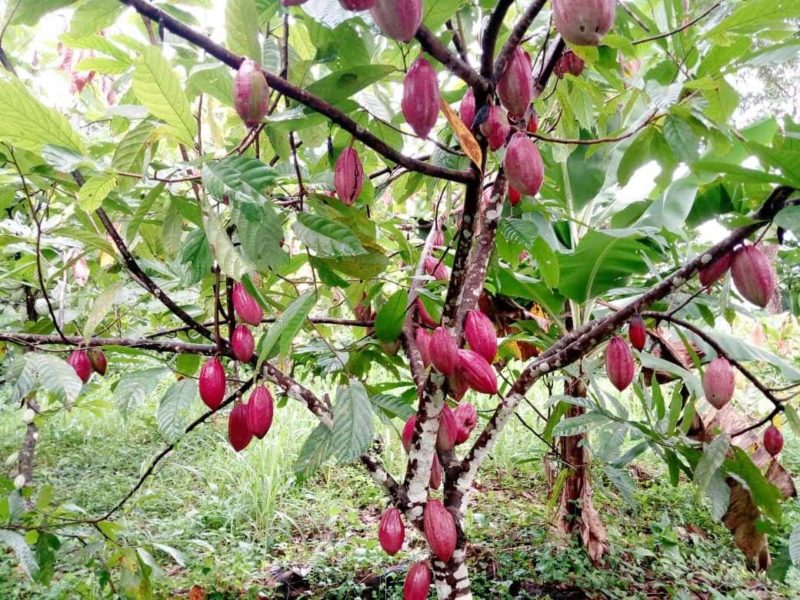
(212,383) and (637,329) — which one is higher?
(637,329)

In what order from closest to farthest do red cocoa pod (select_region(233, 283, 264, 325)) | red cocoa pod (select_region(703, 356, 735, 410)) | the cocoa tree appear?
the cocoa tree < red cocoa pod (select_region(233, 283, 264, 325)) < red cocoa pod (select_region(703, 356, 735, 410))

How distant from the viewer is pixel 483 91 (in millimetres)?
615

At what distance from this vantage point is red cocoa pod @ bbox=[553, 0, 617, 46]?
50 centimetres

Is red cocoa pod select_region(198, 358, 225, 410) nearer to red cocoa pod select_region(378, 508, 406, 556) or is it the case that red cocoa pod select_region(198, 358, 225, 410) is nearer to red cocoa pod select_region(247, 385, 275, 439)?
red cocoa pod select_region(247, 385, 275, 439)

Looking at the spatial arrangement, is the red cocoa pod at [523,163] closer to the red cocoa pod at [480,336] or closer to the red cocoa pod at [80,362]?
the red cocoa pod at [480,336]

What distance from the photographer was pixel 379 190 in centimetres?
105

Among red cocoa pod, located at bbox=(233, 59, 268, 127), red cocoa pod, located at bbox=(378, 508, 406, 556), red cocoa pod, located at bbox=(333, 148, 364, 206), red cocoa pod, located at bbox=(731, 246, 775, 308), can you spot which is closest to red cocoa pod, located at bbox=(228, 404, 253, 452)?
red cocoa pod, located at bbox=(378, 508, 406, 556)

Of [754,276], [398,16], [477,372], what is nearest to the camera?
[398,16]

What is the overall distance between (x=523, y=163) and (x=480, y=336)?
29 cm

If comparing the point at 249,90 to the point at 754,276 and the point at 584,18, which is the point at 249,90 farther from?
the point at 754,276

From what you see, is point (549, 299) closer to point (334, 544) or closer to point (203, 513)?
point (334, 544)

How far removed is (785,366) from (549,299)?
629 millimetres

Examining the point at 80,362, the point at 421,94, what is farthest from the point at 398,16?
the point at 80,362

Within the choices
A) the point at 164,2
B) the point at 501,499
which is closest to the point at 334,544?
the point at 501,499
